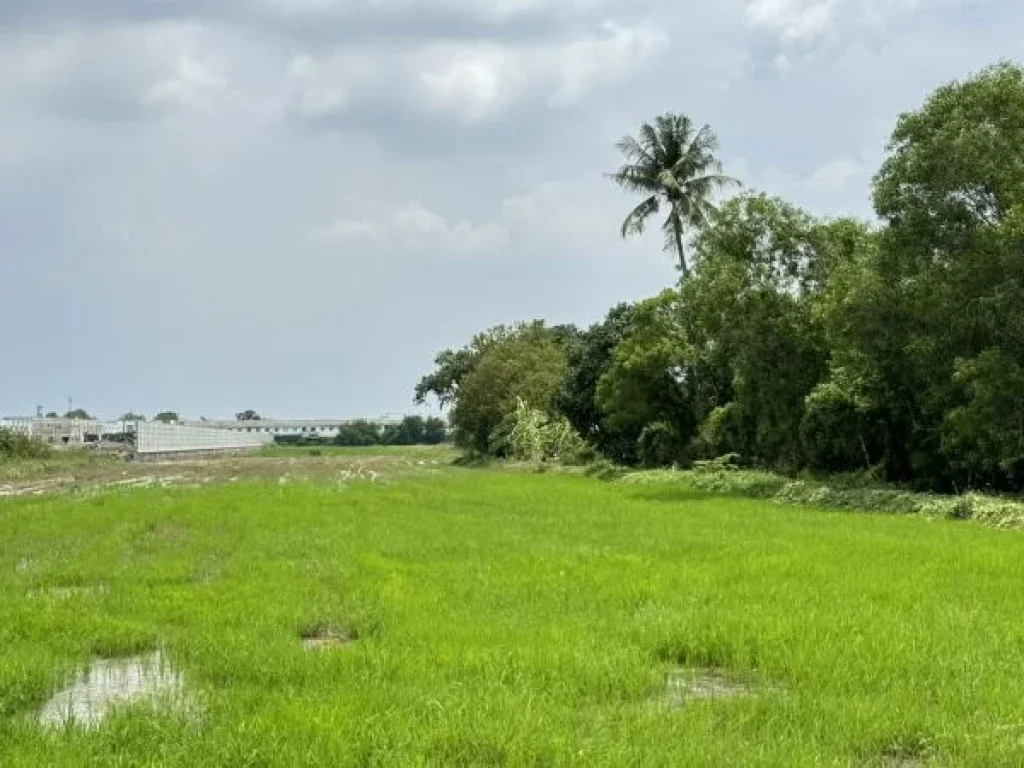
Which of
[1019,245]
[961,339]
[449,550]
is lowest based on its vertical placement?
[449,550]

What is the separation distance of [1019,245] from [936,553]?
8.29 m

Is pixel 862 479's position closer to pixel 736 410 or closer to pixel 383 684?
pixel 736 410

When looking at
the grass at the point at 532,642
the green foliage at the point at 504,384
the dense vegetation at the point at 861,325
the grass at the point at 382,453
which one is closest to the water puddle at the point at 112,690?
the grass at the point at 532,642

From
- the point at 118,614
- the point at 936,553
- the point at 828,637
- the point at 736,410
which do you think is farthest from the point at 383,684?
the point at 736,410

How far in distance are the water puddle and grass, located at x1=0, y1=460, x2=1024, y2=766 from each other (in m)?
0.15

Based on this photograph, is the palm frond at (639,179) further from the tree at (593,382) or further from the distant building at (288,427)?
the distant building at (288,427)

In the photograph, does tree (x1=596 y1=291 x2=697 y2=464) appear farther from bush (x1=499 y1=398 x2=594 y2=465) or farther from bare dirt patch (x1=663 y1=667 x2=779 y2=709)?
bare dirt patch (x1=663 y1=667 x2=779 y2=709)

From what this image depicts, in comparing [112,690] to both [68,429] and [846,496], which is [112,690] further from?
[68,429]

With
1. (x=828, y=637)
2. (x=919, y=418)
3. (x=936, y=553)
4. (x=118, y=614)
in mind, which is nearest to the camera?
(x=828, y=637)

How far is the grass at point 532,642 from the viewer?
5.27 meters

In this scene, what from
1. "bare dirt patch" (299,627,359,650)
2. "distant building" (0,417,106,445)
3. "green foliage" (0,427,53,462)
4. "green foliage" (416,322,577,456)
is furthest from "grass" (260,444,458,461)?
"bare dirt patch" (299,627,359,650)

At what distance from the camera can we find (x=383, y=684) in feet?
21.2

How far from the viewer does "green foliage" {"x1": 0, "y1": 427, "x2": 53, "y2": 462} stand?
6594 cm

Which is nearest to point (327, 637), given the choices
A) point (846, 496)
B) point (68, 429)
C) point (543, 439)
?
point (846, 496)
